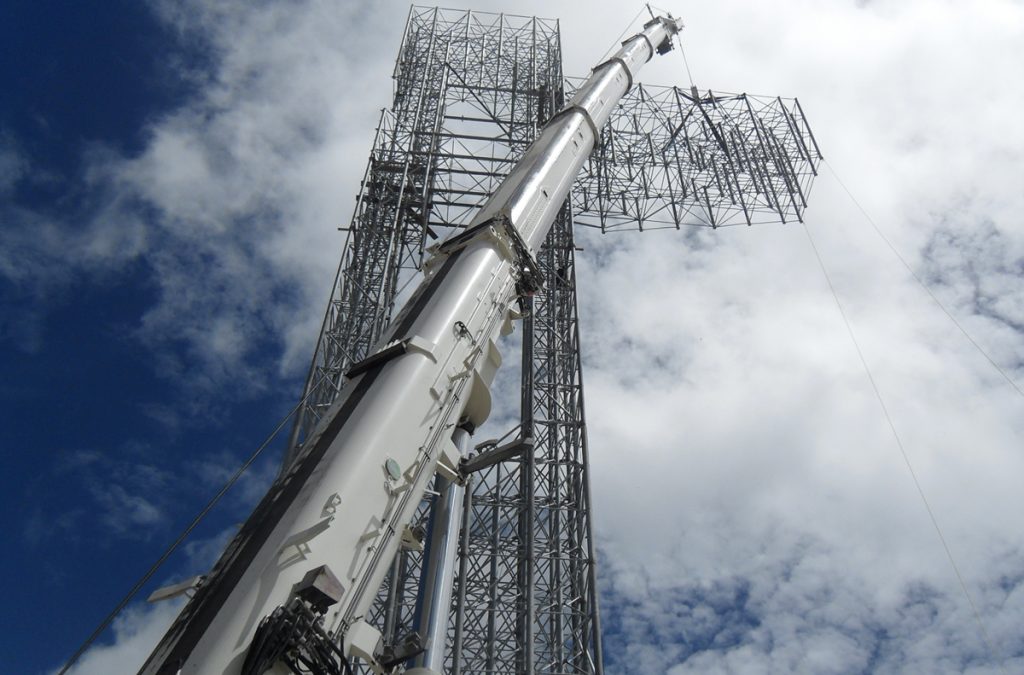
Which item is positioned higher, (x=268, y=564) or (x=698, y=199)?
(x=698, y=199)

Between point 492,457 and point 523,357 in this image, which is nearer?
point 492,457

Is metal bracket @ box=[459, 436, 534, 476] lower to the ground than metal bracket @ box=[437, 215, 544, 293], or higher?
lower

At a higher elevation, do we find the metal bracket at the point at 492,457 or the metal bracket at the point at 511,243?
the metal bracket at the point at 511,243

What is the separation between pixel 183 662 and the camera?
5570mm

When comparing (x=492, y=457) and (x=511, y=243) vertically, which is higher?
(x=511, y=243)

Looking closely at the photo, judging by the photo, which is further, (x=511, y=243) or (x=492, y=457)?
(x=511, y=243)

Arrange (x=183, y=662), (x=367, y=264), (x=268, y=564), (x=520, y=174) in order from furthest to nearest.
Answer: (x=367, y=264), (x=520, y=174), (x=268, y=564), (x=183, y=662)

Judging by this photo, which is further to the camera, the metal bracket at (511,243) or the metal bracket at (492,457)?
the metal bracket at (511,243)

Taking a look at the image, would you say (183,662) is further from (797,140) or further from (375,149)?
(797,140)

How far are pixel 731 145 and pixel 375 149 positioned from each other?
13761 millimetres

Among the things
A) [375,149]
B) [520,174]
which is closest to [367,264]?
[375,149]

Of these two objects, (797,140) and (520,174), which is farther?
(797,140)

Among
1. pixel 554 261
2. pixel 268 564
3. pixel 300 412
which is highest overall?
pixel 554 261

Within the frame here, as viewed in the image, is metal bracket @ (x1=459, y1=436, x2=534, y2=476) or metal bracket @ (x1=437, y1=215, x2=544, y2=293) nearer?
metal bracket @ (x1=459, y1=436, x2=534, y2=476)
